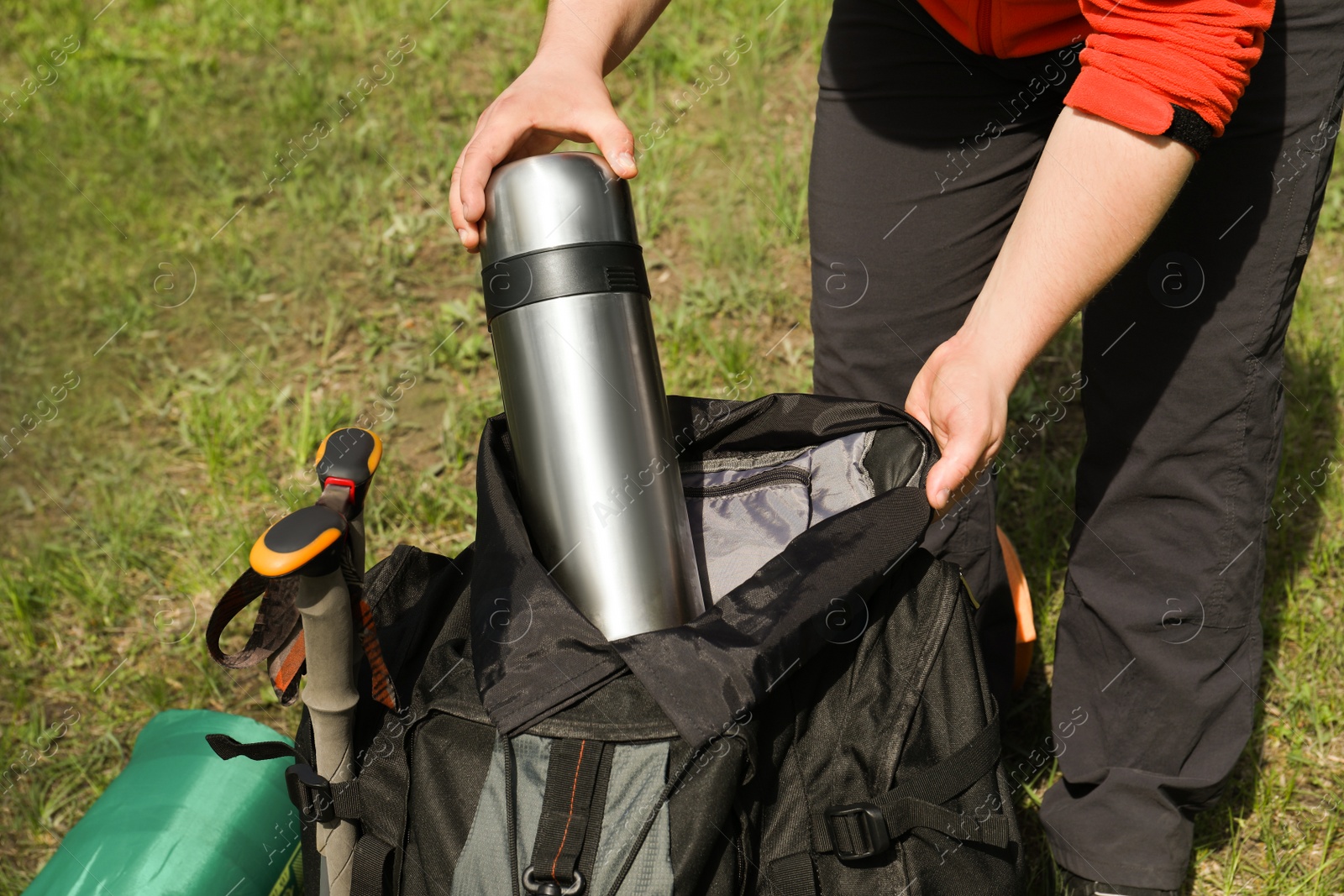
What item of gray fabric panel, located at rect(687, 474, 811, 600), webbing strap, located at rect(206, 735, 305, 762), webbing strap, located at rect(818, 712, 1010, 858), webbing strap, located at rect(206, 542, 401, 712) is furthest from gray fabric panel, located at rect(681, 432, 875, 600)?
webbing strap, located at rect(206, 735, 305, 762)

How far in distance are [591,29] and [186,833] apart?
1.41 metres

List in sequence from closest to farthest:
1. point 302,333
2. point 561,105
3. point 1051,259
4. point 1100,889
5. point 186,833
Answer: point 1051,259, point 561,105, point 186,833, point 1100,889, point 302,333

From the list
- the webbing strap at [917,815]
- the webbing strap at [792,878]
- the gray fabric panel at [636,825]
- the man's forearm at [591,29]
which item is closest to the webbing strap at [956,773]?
the webbing strap at [917,815]

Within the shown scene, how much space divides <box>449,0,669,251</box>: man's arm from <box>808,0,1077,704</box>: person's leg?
1.28ft

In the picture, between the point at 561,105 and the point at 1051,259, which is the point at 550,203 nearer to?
the point at 561,105

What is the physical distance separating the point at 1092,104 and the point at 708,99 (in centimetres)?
272

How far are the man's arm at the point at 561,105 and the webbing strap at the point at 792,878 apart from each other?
2.73 ft

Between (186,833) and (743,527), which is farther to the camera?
(186,833)

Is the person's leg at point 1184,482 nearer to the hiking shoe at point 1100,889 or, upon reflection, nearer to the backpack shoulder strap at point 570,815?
the hiking shoe at point 1100,889

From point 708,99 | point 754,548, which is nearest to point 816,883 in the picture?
point 754,548

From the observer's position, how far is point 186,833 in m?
1.65

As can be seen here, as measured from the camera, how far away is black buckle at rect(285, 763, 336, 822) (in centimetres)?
120

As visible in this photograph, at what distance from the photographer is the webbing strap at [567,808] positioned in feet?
3.49

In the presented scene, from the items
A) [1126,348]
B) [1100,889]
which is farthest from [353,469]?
[1100,889]
